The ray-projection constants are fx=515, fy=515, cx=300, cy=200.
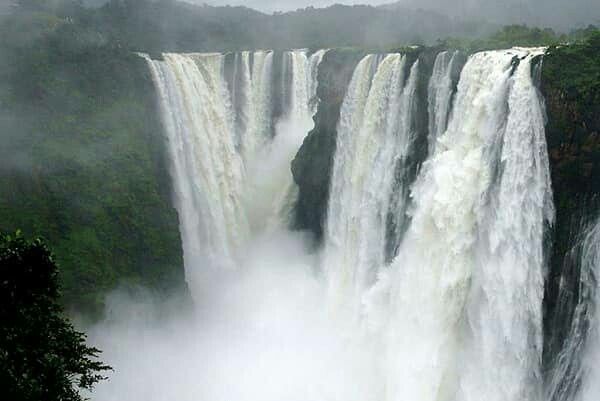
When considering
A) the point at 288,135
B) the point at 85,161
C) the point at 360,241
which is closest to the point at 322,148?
the point at 288,135

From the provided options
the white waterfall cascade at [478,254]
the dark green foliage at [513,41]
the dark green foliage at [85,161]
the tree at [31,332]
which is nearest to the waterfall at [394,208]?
the white waterfall cascade at [478,254]

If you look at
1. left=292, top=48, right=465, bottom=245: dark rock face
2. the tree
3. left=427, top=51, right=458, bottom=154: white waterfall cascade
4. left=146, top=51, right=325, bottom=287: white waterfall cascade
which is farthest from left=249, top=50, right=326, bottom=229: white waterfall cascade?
the tree

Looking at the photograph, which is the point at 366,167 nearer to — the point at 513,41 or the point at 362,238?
the point at 362,238

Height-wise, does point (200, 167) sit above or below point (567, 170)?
above

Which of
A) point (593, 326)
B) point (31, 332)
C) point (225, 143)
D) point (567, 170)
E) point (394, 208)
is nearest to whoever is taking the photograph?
point (31, 332)

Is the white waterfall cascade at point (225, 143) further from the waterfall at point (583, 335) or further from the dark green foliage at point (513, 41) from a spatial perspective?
the waterfall at point (583, 335)

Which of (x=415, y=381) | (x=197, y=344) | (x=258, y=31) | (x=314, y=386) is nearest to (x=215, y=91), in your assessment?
(x=197, y=344)
